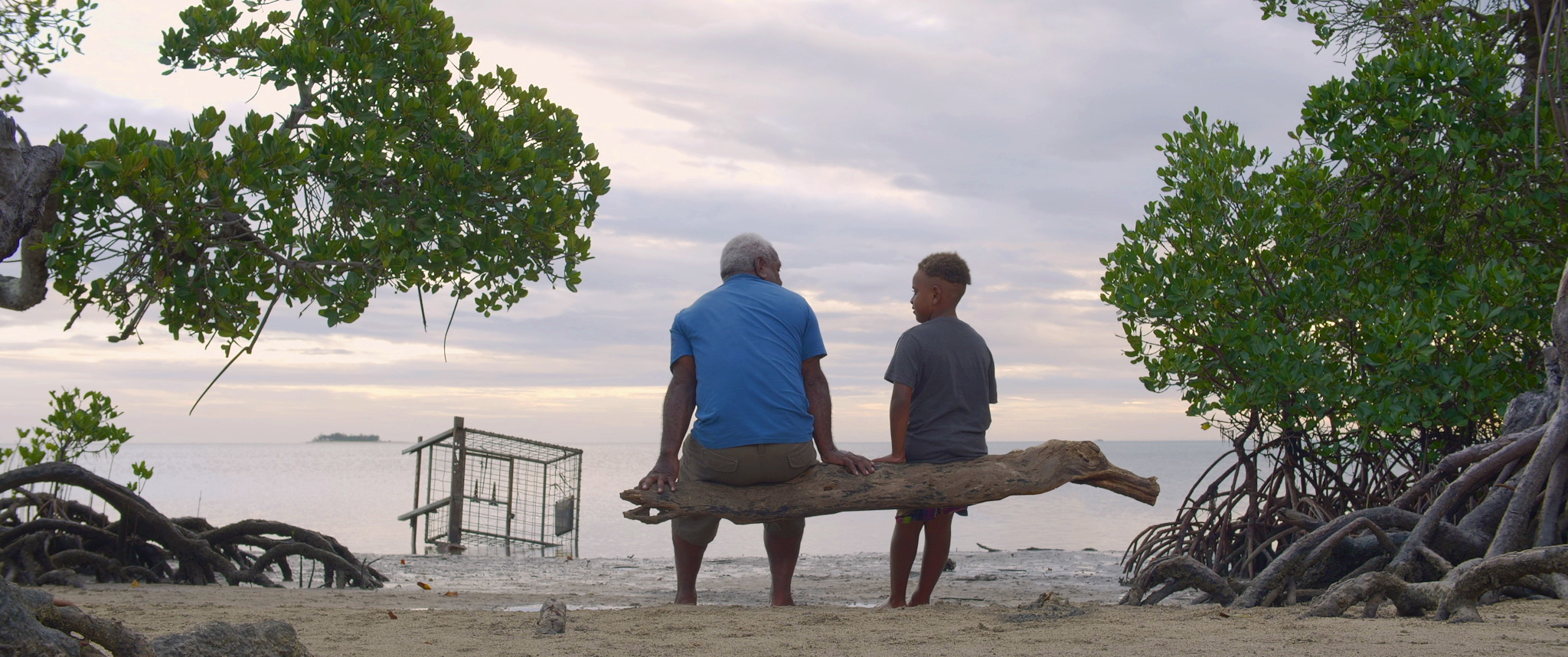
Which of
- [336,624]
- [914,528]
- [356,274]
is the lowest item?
[336,624]

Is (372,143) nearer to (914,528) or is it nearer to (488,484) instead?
(914,528)

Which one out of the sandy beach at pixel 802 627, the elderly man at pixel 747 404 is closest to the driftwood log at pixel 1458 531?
the sandy beach at pixel 802 627

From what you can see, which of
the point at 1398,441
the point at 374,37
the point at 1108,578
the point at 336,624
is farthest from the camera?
the point at 1108,578

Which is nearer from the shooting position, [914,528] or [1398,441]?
[914,528]

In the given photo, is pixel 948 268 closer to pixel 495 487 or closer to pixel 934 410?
pixel 934 410

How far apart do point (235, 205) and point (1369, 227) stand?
6.73 metres

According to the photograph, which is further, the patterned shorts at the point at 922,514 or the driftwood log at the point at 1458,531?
the driftwood log at the point at 1458,531

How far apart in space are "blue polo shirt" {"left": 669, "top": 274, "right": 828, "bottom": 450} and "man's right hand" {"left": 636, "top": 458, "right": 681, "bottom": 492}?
187 mm

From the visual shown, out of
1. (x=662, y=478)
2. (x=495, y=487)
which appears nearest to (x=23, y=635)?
(x=662, y=478)

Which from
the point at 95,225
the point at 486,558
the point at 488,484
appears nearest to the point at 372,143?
the point at 95,225

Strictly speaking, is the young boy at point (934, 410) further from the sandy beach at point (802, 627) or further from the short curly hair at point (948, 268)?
the sandy beach at point (802, 627)

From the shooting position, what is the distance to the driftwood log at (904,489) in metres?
4.40

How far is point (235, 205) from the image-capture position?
4.61 meters

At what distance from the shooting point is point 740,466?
4426mm
